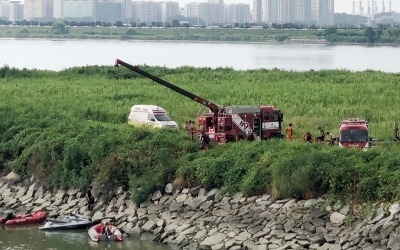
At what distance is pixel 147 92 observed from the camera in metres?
59.0

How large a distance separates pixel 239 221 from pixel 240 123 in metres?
8.87

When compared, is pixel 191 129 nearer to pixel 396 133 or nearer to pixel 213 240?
pixel 396 133

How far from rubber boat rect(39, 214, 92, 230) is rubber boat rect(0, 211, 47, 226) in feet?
2.54

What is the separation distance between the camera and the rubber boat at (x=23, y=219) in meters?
36.5

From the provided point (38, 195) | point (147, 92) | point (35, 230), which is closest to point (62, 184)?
point (38, 195)

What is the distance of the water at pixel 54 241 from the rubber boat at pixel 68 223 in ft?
0.62

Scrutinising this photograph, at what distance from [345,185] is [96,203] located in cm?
1046

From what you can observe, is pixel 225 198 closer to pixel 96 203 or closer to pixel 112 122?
pixel 96 203

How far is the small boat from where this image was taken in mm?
Answer: 33656

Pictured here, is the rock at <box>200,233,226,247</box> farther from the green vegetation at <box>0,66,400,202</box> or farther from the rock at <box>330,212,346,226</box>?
the rock at <box>330,212,346,226</box>

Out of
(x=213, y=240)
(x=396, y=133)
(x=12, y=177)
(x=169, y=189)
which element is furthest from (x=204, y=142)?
(x=12, y=177)

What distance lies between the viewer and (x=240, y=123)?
40500 millimetres

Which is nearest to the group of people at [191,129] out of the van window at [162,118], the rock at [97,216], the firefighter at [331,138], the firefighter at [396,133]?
the van window at [162,118]

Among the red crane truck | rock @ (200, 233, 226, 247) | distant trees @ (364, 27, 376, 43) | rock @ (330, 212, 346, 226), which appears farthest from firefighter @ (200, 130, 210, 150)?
distant trees @ (364, 27, 376, 43)
